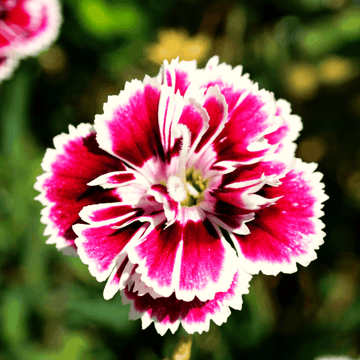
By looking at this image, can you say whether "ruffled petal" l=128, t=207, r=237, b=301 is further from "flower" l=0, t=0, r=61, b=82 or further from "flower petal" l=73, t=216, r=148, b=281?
"flower" l=0, t=0, r=61, b=82

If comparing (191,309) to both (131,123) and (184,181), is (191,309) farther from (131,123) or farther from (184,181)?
(131,123)

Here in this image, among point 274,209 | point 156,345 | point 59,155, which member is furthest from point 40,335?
point 274,209

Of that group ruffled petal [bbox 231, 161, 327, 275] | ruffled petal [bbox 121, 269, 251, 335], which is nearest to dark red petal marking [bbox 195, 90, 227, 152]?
ruffled petal [bbox 231, 161, 327, 275]

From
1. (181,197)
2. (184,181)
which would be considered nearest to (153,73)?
(184,181)

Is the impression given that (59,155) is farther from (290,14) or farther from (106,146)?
(290,14)

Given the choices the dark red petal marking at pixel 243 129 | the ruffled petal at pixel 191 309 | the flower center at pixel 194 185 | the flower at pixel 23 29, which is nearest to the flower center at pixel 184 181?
the flower center at pixel 194 185

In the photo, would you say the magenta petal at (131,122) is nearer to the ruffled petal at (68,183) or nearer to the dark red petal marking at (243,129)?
Answer: the ruffled petal at (68,183)
